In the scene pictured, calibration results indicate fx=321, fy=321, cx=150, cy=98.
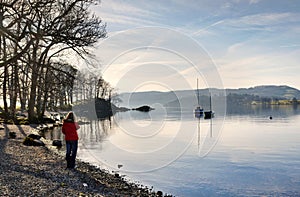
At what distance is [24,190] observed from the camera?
10.4 metres

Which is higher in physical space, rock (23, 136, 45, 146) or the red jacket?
the red jacket

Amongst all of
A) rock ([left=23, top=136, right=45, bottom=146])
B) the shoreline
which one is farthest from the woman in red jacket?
rock ([left=23, top=136, right=45, bottom=146])

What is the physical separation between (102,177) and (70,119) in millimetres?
3657

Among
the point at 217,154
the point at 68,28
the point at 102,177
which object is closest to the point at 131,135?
the point at 217,154

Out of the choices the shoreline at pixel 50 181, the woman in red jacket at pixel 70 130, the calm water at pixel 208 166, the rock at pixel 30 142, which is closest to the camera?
the shoreline at pixel 50 181

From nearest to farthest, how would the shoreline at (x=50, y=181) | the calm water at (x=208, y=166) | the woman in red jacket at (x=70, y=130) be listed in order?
the shoreline at (x=50, y=181) → the woman in red jacket at (x=70, y=130) → the calm water at (x=208, y=166)

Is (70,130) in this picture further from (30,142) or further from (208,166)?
(208,166)

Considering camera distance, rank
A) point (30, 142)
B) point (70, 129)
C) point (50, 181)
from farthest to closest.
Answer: point (30, 142)
point (70, 129)
point (50, 181)

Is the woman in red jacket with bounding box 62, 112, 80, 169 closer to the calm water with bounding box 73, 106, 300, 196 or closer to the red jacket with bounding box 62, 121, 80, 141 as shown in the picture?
the red jacket with bounding box 62, 121, 80, 141

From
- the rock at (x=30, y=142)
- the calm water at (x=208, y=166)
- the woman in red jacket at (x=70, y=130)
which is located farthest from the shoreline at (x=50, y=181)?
the rock at (x=30, y=142)

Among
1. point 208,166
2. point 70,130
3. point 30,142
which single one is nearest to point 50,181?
point 70,130

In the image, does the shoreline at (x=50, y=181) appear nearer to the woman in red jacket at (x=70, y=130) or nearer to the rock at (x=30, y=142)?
the woman in red jacket at (x=70, y=130)

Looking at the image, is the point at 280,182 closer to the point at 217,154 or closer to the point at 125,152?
the point at 217,154

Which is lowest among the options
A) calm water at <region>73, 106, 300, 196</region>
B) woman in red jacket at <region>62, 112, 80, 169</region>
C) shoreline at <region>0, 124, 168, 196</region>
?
calm water at <region>73, 106, 300, 196</region>
